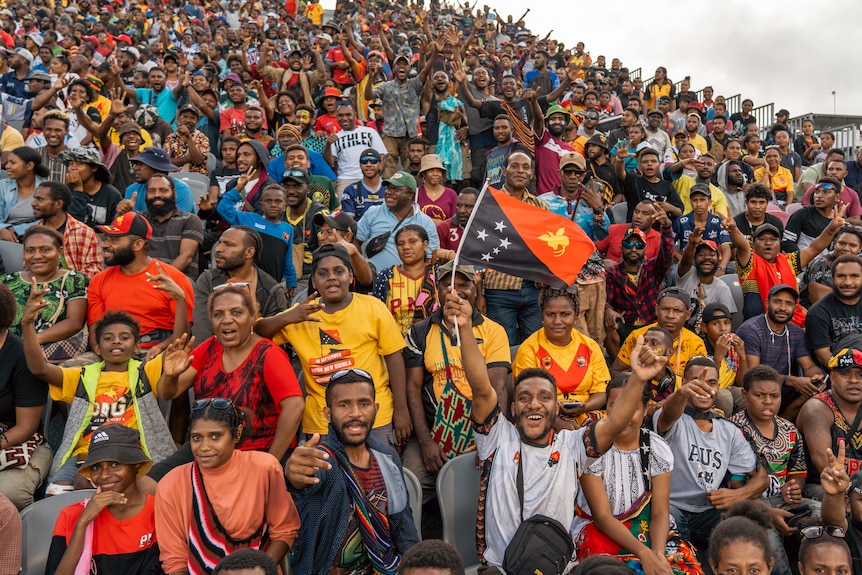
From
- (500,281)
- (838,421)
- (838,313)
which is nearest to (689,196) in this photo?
(838,313)

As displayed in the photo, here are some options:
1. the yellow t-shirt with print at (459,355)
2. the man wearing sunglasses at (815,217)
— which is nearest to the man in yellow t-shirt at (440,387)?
the yellow t-shirt with print at (459,355)

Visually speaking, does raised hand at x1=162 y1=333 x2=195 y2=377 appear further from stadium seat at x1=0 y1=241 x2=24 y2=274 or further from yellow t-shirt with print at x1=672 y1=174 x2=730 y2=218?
yellow t-shirt with print at x1=672 y1=174 x2=730 y2=218

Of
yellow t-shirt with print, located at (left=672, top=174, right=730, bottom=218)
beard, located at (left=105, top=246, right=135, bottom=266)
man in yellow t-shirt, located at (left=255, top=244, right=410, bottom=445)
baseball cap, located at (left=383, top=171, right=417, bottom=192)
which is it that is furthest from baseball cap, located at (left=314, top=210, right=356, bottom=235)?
yellow t-shirt with print, located at (left=672, top=174, right=730, bottom=218)

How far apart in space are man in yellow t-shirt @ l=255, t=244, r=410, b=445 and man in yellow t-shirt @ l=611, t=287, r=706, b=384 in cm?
192

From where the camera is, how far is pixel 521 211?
186 inches

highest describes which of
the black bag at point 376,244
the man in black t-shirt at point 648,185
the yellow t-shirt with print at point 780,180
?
the yellow t-shirt with print at point 780,180

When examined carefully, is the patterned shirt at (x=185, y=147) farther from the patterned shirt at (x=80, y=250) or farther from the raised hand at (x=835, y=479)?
the raised hand at (x=835, y=479)

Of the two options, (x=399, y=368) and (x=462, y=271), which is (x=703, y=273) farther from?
(x=399, y=368)

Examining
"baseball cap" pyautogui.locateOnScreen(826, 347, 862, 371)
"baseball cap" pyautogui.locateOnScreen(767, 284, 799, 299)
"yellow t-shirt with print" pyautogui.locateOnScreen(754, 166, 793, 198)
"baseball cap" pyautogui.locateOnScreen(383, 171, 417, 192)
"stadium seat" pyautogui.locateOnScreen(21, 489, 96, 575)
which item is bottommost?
"stadium seat" pyautogui.locateOnScreen(21, 489, 96, 575)

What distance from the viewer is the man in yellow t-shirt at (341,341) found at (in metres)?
4.77

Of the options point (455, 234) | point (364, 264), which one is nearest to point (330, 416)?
point (364, 264)

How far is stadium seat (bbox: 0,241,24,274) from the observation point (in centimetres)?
610

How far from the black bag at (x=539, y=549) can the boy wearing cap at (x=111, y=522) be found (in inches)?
66.7

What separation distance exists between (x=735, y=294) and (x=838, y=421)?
7.83 ft
